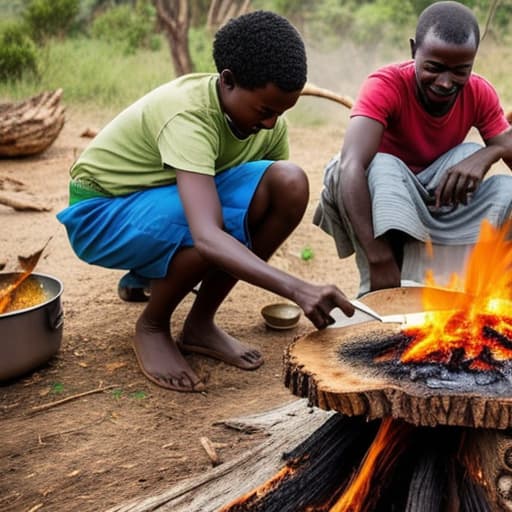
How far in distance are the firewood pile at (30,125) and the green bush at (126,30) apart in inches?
212

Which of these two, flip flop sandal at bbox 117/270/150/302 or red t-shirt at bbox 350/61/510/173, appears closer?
red t-shirt at bbox 350/61/510/173

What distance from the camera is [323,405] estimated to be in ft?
4.98

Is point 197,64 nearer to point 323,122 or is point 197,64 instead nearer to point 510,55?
point 323,122

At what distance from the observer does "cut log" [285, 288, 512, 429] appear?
143cm

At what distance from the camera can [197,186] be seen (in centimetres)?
218

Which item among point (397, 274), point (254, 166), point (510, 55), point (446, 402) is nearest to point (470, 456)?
point (446, 402)

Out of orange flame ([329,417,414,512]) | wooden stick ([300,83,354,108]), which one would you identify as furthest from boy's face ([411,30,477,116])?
orange flame ([329,417,414,512])

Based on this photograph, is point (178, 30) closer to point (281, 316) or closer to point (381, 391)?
point (281, 316)

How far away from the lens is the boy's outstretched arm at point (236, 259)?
1.75m

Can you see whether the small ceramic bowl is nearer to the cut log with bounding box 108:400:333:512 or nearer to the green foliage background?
the cut log with bounding box 108:400:333:512

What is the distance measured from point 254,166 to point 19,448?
44.7 inches

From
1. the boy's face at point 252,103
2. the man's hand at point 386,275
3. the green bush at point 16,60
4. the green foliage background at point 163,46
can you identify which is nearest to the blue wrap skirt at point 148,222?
the boy's face at point 252,103

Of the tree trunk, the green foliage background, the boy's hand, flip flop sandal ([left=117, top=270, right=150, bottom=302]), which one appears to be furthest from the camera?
the green foliage background

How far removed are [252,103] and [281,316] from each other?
3.59 feet
